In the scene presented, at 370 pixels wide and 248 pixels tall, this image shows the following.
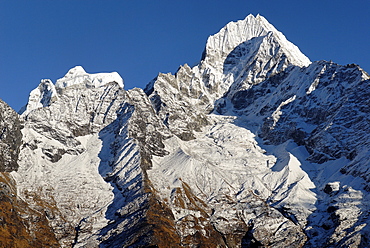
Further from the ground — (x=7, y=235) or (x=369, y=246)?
(x=7, y=235)

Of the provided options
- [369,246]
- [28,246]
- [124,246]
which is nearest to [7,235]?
[28,246]

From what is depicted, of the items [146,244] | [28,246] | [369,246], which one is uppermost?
[28,246]

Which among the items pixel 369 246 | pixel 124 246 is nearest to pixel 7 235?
pixel 124 246

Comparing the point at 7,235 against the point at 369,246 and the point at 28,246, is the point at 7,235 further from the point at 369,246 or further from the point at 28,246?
the point at 369,246

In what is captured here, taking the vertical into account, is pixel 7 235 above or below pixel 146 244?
above

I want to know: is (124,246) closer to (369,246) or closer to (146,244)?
(146,244)

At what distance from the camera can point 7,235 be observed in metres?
198

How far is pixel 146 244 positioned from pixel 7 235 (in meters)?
49.2

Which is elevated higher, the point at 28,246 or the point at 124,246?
the point at 28,246

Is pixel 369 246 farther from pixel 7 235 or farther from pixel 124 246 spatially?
pixel 7 235

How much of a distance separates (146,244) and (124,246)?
789 centimetres

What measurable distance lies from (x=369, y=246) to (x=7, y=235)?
128m

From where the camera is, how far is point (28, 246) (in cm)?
19950

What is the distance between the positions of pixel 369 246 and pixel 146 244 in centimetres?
7932
